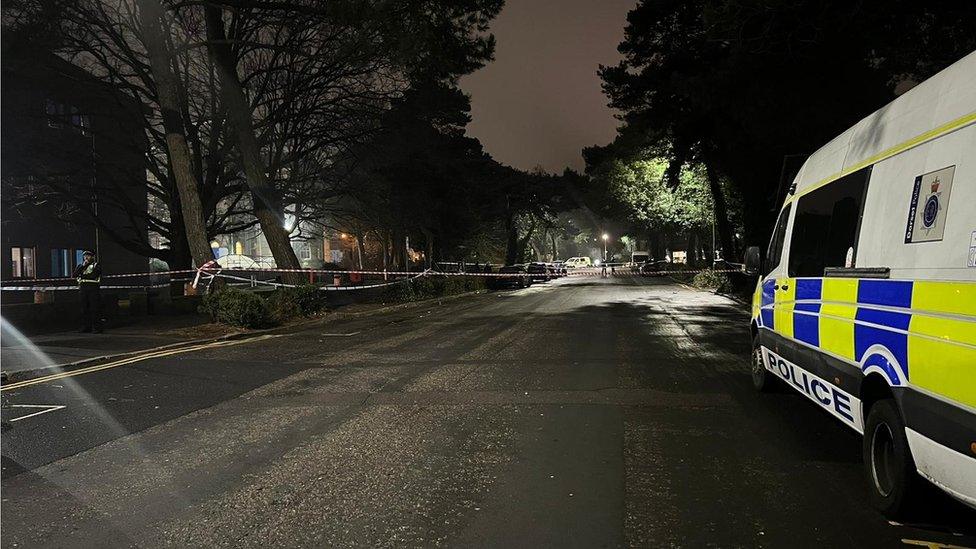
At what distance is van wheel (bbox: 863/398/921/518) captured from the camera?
3338 mm

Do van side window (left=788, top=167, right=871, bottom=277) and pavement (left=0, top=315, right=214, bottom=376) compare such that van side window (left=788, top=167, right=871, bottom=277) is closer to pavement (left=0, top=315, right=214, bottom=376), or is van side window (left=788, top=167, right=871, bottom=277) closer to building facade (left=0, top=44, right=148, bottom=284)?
pavement (left=0, top=315, right=214, bottom=376)

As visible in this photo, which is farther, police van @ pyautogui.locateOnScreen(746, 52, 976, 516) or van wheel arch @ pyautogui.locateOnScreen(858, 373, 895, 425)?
van wheel arch @ pyautogui.locateOnScreen(858, 373, 895, 425)

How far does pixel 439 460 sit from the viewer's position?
15.3 feet

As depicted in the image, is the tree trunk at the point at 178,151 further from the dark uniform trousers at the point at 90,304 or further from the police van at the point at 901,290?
the police van at the point at 901,290

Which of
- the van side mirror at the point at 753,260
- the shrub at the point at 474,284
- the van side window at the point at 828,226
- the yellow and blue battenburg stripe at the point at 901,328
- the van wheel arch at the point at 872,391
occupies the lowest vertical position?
the shrub at the point at 474,284

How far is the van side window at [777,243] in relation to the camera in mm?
6090

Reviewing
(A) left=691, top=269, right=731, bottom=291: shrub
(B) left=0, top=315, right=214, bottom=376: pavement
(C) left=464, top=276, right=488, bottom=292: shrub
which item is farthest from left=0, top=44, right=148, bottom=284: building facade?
(A) left=691, top=269, right=731, bottom=291: shrub

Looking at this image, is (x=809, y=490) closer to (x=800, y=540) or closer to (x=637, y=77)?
(x=800, y=540)

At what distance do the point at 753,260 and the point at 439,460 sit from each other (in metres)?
4.02

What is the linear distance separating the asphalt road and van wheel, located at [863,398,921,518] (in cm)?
13

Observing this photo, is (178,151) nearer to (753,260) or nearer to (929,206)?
(753,260)

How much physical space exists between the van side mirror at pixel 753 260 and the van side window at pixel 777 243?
9 cm

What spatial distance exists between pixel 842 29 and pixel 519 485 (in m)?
13.0

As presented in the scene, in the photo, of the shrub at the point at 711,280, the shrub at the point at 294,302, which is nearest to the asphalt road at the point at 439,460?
the shrub at the point at 294,302
